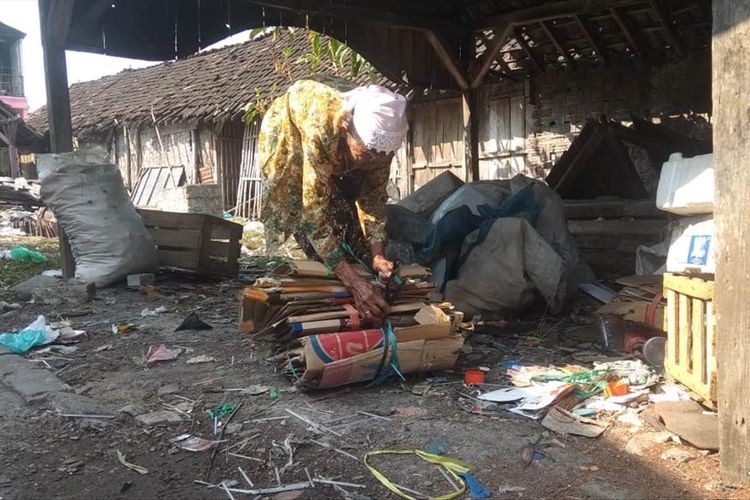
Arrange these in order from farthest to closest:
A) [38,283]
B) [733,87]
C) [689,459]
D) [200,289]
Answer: [200,289]
[38,283]
[689,459]
[733,87]

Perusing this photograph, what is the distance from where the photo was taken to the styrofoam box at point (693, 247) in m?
2.79

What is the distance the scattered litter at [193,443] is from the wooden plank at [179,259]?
161 inches

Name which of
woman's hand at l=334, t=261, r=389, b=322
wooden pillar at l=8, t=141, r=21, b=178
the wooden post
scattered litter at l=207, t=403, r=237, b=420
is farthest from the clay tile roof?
the wooden post

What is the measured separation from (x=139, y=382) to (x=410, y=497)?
2.03 meters

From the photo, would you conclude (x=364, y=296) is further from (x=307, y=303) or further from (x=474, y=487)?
(x=474, y=487)

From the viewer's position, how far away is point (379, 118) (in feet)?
10.2

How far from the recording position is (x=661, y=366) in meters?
3.73

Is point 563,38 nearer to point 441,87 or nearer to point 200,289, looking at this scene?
point 441,87

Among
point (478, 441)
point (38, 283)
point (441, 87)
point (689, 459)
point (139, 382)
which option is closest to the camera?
point (689, 459)

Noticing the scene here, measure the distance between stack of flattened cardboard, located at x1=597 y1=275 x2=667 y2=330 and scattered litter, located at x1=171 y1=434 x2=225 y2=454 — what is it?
279cm

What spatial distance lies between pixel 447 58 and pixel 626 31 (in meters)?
2.28

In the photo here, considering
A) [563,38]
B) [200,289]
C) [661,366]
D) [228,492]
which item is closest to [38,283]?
[200,289]

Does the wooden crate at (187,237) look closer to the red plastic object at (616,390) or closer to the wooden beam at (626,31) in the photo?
the red plastic object at (616,390)

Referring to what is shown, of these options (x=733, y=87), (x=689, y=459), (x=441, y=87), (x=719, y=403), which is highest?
(x=441, y=87)
